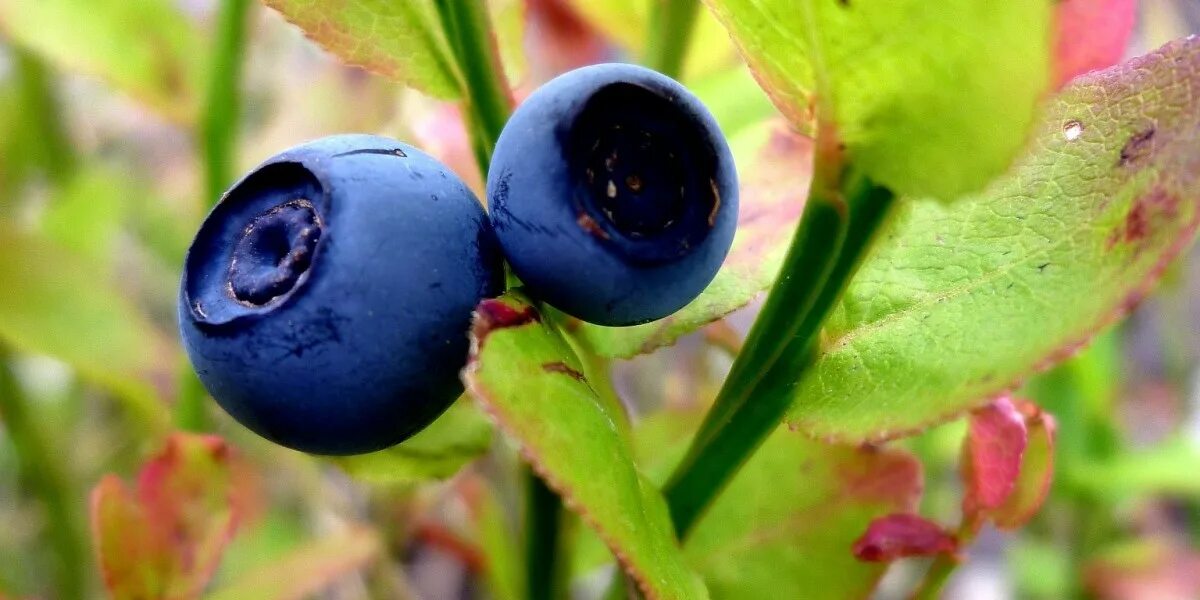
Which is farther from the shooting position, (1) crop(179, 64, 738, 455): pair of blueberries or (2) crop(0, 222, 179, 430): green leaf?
(2) crop(0, 222, 179, 430): green leaf

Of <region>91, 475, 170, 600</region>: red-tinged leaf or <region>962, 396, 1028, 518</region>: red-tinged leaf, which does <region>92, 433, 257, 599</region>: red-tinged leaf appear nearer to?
<region>91, 475, 170, 600</region>: red-tinged leaf

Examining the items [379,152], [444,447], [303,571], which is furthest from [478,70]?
[303,571]

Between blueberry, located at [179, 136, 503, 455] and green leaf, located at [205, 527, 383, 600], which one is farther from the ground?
blueberry, located at [179, 136, 503, 455]

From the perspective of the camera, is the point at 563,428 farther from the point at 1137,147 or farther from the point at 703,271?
the point at 1137,147

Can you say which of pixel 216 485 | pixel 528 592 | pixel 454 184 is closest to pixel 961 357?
pixel 454 184

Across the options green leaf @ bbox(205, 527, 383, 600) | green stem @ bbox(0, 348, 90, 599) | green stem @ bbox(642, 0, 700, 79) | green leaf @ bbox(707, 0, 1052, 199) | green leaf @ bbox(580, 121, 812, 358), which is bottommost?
green stem @ bbox(0, 348, 90, 599)

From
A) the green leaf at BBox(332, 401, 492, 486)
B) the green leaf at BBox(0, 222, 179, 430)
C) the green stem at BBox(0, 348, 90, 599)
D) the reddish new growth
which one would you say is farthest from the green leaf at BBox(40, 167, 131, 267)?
the reddish new growth

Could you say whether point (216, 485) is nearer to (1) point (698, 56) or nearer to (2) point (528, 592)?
(2) point (528, 592)

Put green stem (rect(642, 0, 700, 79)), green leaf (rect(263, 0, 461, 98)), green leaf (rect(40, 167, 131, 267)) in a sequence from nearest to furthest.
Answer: green leaf (rect(263, 0, 461, 98)) → green stem (rect(642, 0, 700, 79)) → green leaf (rect(40, 167, 131, 267))
